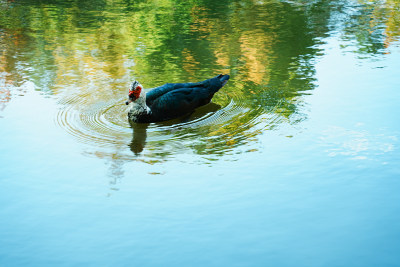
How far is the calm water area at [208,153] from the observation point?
15.5 feet

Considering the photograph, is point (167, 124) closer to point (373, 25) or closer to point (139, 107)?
point (139, 107)

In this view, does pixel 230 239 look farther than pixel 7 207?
No

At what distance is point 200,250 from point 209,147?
82.7 inches

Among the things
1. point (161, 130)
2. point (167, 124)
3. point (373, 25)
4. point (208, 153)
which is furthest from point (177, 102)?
point (373, 25)

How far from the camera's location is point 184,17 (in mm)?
14164

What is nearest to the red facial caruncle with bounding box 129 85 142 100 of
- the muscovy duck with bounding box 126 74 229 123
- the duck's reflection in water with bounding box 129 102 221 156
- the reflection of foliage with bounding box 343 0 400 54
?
the muscovy duck with bounding box 126 74 229 123

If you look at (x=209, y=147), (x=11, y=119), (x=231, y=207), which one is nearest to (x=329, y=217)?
(x=231, y=207)

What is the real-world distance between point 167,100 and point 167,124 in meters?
0.35

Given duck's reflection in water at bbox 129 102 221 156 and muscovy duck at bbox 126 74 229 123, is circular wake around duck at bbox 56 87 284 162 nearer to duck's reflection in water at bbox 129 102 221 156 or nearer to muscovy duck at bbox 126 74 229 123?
duck's reflection in water at bbox 129 102 221 156

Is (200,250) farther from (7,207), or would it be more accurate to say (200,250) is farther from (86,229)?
(7,207)

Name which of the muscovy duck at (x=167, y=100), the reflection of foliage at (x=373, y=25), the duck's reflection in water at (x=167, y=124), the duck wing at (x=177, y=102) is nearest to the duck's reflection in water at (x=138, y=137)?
the duck's reflection in water at (x=167, y=124)

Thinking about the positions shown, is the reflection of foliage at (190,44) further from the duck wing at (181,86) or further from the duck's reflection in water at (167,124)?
the duck's reflection in water at (167,124)

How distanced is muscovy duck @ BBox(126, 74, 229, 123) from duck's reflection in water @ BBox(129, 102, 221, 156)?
0.25 ft

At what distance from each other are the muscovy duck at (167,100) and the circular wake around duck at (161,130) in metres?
0.11
